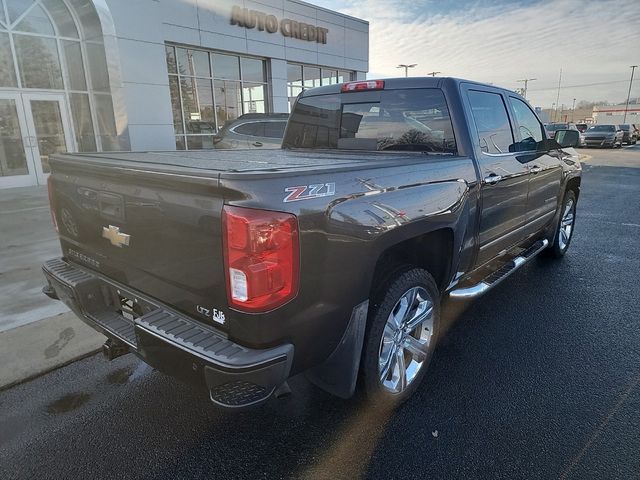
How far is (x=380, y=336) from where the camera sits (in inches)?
97.5

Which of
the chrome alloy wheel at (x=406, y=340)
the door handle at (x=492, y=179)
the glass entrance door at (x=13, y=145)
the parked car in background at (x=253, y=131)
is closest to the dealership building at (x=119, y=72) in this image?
the glass entrance door at (x=13, y=145)

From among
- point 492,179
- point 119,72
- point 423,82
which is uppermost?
point 119,72

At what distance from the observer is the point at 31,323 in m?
3.81

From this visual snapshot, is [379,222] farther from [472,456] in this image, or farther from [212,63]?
[212,63]

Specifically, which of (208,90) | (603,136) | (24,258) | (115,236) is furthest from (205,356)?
(603,136)

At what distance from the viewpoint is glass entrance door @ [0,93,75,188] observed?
38.1 feet

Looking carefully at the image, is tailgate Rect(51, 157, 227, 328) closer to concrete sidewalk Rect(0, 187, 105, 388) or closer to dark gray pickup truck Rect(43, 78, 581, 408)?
dark gray pickup truck Rect(43, 78, 581, 408)

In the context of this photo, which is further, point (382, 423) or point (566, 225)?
point (566, 225)

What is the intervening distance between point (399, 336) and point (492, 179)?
153cm

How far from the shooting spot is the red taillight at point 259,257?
173cm

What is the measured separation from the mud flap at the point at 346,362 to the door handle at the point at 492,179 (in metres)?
1.66

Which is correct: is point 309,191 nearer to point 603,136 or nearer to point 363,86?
point 363,86

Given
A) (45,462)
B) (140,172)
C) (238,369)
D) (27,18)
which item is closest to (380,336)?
(238,369)

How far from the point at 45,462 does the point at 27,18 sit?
537 inches
